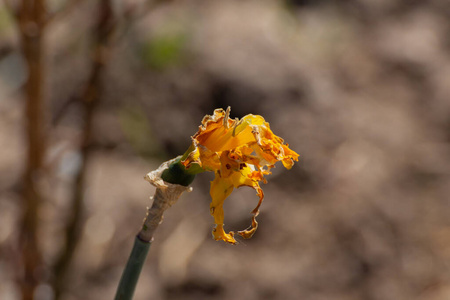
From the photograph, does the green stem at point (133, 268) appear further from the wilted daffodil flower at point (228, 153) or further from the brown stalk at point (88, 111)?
the brown stalk at point (88, 111)

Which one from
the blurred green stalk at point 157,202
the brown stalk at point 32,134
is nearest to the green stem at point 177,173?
the blurred green stalk at point 157,202

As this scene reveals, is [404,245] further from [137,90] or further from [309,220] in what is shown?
[137,90]

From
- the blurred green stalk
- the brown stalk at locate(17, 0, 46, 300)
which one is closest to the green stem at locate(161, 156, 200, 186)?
the blurred green stalk

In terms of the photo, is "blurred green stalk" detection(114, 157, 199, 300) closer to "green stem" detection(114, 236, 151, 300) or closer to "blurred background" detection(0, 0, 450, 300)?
"green stem" detection(114, 236, 151, 300)

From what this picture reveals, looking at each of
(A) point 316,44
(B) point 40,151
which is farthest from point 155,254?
(A) point 316,44

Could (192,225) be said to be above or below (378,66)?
below
